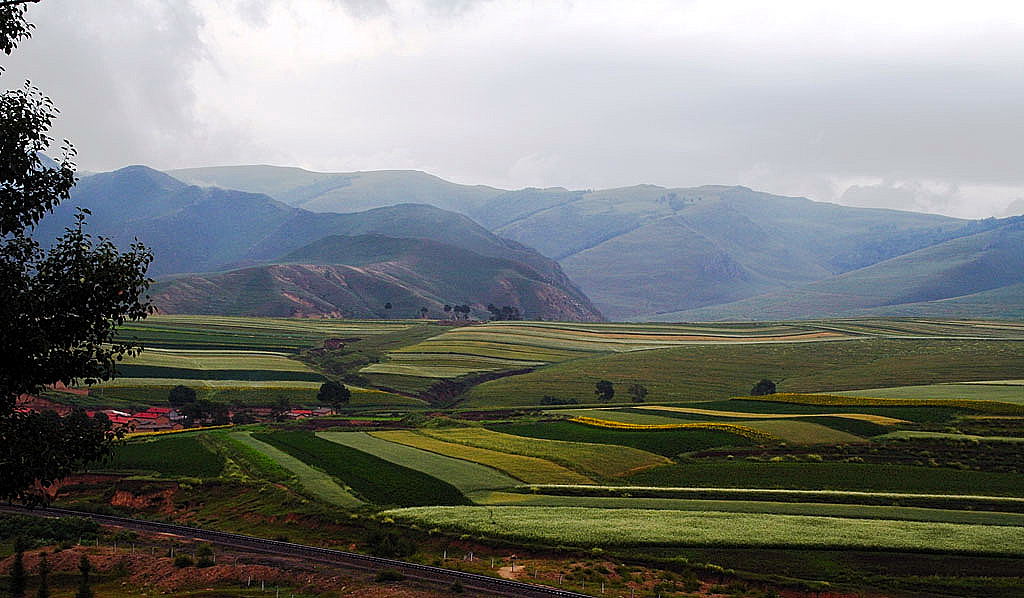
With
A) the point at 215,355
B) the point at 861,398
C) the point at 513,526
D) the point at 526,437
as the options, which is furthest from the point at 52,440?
the point at 215,355

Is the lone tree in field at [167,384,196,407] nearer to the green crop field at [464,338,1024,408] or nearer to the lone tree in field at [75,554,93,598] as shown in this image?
the green crop field at [464,338,1024,408]

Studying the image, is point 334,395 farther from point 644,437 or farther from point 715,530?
point 715,530

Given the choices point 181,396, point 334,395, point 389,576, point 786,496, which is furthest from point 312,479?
point 181,396

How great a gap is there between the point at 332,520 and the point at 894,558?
111ft

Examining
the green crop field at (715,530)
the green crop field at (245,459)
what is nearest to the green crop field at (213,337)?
the green crop field at (245,459)

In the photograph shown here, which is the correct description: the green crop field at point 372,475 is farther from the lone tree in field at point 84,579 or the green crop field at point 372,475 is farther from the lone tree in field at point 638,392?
the lone tree in field at point 638,392

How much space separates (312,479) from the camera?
65438 mm

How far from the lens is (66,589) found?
4225 cm

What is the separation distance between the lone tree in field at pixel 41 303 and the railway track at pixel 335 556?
871 inches

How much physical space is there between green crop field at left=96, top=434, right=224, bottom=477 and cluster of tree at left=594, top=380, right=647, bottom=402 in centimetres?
6302

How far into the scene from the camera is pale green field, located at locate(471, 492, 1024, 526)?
51.8 metres

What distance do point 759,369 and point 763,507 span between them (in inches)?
3899

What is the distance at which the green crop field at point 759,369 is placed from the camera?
423 ft

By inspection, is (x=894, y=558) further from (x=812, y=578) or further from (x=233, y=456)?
(x=233, y=456)
